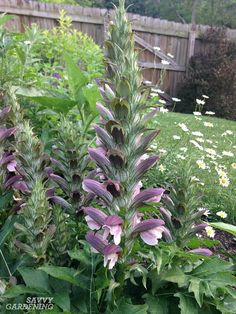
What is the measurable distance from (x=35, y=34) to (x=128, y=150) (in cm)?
242

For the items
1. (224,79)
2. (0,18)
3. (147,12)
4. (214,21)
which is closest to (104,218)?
(0,18)

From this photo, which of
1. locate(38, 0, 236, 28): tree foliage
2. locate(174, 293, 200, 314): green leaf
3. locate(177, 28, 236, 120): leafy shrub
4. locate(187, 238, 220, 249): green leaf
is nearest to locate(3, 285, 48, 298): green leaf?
locate(174, 293, 200, 314): green leaf

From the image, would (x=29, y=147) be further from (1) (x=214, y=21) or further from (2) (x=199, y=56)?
(1) (x=214, y=21)

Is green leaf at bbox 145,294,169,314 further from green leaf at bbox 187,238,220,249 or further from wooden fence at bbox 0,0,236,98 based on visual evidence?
wooden fence at bbox 0,0,236,98

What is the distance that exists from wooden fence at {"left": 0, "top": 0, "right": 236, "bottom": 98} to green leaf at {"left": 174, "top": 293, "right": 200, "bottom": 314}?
11.6 m

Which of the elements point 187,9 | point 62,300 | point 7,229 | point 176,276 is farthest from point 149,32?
point 187,9

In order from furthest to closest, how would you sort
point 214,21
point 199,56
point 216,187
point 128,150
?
point 214,21
point 199,56
point 216,187
point 128,150

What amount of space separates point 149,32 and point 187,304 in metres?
14.2

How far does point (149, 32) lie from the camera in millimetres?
14930

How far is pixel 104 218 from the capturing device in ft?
4.89

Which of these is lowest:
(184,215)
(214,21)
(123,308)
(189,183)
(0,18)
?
(214,21)

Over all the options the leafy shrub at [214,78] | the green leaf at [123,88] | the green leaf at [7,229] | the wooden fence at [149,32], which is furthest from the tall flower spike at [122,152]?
the leafy shrub at [214,78]

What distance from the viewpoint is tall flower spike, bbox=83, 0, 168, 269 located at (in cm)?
139

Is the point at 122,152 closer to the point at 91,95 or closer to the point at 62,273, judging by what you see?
the point at 62,273
